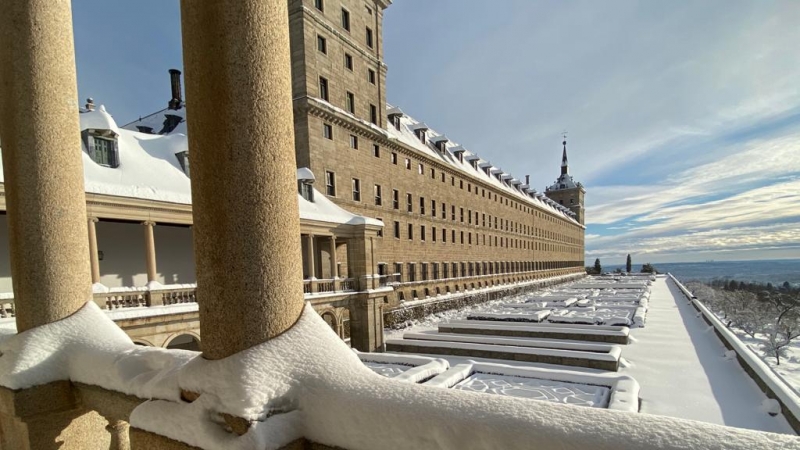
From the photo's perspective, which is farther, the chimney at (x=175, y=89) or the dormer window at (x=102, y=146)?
the chimney at (x=175, y=89)

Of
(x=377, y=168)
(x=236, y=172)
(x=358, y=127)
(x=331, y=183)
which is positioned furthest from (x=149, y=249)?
(x=377, y=168)

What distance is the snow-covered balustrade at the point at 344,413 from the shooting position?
1524 millimetres

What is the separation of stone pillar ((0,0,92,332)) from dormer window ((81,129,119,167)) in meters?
10.8

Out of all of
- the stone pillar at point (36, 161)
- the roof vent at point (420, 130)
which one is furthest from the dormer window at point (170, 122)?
the stone pillar at point (36, 161)

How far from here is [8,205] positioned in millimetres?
3770

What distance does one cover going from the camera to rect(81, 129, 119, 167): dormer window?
12.3 m

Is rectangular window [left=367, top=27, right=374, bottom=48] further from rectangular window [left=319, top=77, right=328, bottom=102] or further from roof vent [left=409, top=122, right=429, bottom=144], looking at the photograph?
roof vent [left=409, top=122, right=429, bottom=144]

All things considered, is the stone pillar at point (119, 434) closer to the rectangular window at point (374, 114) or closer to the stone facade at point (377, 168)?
the stone facade at point (377, 168)

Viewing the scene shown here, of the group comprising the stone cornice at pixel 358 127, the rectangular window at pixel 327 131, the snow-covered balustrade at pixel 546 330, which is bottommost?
the snow-covered balustrade at pixel 546 330

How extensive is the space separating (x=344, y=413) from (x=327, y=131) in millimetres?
21917

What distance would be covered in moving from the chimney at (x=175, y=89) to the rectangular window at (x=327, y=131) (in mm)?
10033

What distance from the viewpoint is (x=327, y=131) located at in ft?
73.6

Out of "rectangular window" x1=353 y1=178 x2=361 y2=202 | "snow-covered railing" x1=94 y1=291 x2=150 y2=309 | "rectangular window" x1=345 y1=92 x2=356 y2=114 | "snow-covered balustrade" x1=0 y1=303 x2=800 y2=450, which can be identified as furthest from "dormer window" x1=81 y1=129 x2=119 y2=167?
"rectangular window" x1=345 y1=92 x2=356 y2=114

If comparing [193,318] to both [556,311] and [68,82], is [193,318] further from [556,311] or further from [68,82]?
[556,311]
